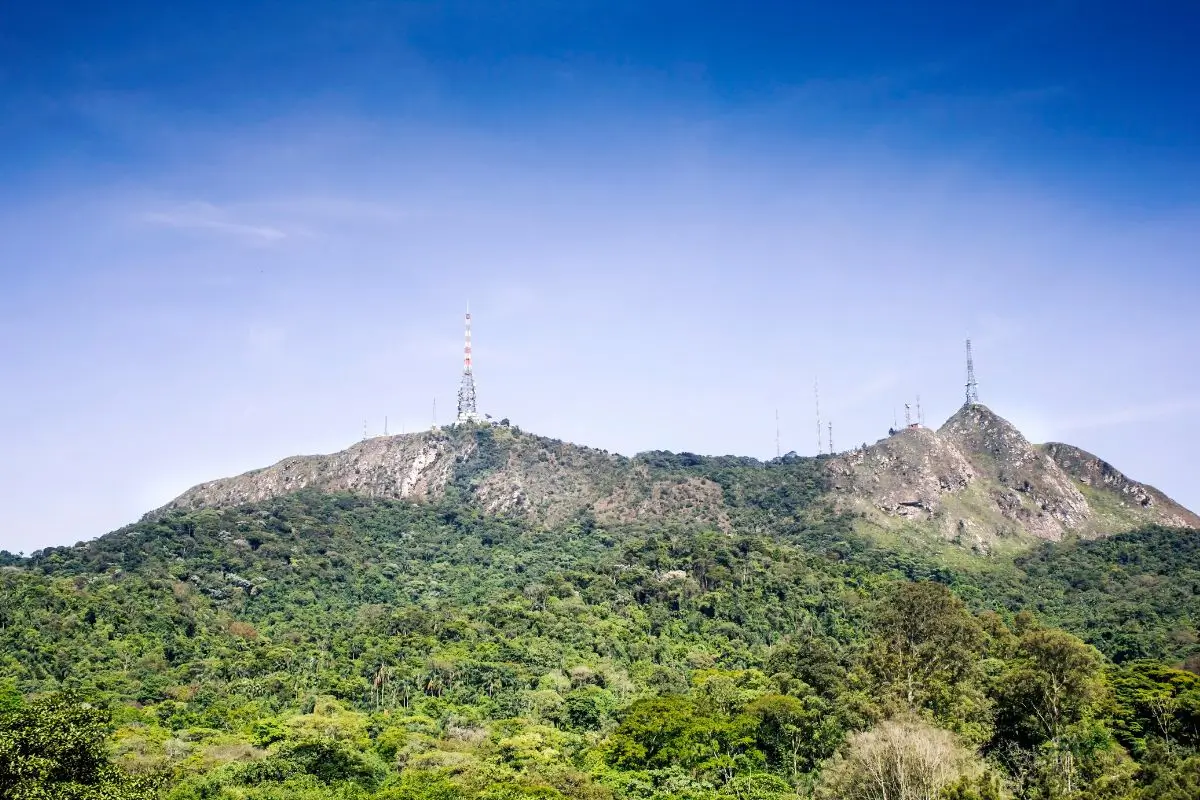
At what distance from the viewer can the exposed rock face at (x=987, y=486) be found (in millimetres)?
144250

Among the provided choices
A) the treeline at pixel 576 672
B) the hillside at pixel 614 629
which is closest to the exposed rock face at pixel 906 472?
the hillside at pixel 614 629

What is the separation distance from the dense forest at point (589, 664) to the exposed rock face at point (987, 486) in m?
10.3

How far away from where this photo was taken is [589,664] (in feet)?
264

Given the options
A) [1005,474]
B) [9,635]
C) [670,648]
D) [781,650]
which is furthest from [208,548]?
[1005,474]

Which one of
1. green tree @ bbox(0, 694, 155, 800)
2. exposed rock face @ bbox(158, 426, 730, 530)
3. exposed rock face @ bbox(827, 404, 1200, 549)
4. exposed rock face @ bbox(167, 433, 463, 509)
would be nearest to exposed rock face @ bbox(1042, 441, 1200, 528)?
exposed rock face @ bbox(827, 404, 1200, 549)

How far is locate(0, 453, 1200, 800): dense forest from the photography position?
45312 mm

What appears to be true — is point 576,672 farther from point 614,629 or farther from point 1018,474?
point 1018,474

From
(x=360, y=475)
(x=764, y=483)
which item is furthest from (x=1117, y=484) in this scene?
(x=360, y=475)

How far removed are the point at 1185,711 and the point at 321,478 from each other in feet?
484

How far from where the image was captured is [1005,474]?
15625 centimetres

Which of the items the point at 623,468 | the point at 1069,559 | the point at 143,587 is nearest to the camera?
the point at 143,587

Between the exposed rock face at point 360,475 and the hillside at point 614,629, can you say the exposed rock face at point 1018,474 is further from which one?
the exposed rock face at point 360,475

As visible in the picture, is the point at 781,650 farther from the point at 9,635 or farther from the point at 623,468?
the point at 623,468

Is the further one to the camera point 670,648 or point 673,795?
point 670,648
